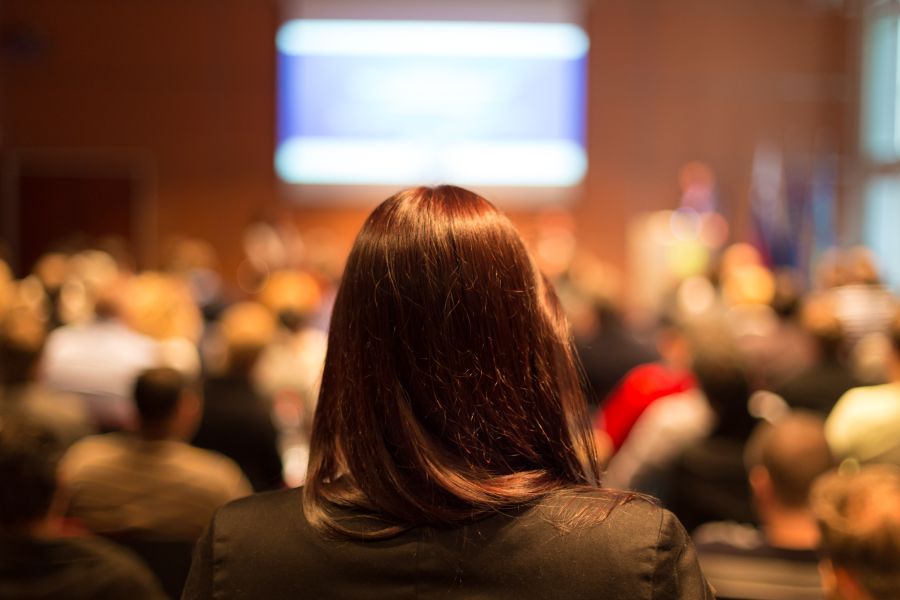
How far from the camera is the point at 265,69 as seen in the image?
11289 millimetres

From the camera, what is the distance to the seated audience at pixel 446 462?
98 cm

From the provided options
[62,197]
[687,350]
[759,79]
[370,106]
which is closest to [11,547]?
[687,350]

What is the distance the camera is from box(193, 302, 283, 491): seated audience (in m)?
3.89

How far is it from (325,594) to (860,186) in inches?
460

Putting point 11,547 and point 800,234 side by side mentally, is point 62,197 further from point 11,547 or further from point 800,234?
point 11,547

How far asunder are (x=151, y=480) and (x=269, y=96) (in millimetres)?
8927

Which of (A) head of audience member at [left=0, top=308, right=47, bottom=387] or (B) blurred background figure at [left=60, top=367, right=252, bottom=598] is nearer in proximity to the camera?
(B) blurred background figure at [left=60, top=367, right=252, bottom=598]

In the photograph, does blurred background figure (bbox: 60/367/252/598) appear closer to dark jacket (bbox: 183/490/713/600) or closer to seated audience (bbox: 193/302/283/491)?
seated audience (bbox: 193/302/283/491)

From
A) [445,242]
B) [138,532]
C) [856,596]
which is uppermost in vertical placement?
[445,242]

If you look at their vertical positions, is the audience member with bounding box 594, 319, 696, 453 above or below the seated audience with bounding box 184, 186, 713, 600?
below

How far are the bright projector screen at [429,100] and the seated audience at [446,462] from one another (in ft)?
32.7

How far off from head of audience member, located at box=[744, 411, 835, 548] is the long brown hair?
1604 millimetres

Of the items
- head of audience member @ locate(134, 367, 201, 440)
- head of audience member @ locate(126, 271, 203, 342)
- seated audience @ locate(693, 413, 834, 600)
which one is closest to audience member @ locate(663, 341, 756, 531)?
seated audience @ locate(693, 413, 834, 600)

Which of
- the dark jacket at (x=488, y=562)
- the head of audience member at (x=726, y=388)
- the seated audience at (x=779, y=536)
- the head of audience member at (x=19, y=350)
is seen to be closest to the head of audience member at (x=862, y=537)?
the seated audience at (x=779, y=536)
